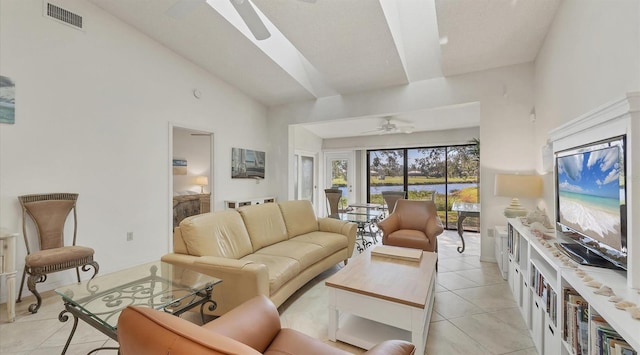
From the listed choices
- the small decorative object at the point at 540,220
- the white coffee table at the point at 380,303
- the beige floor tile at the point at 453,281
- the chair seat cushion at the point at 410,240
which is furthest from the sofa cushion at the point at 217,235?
the small decorative object at the point at 540,220

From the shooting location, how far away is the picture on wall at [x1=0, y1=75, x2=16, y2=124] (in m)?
2.54

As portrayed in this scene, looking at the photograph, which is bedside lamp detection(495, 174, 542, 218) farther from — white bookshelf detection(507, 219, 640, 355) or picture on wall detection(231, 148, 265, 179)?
picture on wall detection(231, 148, 265, 179)

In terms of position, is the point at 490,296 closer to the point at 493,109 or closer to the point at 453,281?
the point at 453,281

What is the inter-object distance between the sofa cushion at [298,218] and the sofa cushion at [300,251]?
1.22 feet

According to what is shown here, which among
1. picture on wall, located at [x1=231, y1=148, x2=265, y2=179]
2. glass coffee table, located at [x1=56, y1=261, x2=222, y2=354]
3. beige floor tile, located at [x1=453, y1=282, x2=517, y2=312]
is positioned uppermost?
picture on wall, located at [x1=231, y1=148, x2=265, y2=179]

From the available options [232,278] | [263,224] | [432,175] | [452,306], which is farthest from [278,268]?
[432,175]

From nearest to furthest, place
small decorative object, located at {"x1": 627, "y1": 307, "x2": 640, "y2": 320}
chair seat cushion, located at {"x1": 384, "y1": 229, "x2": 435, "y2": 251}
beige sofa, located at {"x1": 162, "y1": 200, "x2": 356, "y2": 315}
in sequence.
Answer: small decorative object, located at {"x1": 627, "y1": 307, "x2": 640, "y2": 320}
beige sofa, located at {"x1": 162, "y1": 200, "x2": 356, "y2": 315}
chair seat cushion, located at {"x1": 384, "y1": 229, "x2": 435, "y2": 251}

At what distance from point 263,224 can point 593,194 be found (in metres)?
2.73

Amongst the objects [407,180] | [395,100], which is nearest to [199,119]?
[395,100]

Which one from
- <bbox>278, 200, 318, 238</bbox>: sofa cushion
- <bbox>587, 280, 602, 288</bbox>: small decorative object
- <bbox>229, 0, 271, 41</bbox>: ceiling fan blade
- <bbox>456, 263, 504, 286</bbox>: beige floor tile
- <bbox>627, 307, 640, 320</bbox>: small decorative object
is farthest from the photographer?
<bbox>278, 200, 318, 238</bbox>: sofa cushion

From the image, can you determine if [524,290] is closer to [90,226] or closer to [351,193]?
[90,226]

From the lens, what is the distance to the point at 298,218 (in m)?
3.59

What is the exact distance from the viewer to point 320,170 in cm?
770

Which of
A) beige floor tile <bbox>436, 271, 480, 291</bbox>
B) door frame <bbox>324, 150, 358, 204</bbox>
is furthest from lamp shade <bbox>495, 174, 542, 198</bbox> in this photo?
door frame <bbox>324, 150, 358, 204</bbox>
